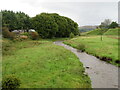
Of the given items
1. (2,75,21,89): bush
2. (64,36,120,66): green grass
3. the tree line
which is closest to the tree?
the tree line

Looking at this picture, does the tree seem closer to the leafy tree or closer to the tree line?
the tree line

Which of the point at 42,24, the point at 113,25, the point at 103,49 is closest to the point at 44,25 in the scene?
the point at 42,24

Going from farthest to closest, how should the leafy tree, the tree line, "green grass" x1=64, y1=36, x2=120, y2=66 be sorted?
the tree line, the leafy tree, "green grass" x1=64, y1=36, x2=120, y2=66

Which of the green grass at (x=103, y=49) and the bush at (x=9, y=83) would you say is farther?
the green grass at (x=103, y=49)

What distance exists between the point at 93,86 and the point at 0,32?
166 feet

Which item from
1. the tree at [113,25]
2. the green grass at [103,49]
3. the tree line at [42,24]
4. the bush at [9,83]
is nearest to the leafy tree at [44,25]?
the tree line at [42,24]

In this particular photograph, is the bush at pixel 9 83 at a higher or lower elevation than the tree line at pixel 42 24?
lower

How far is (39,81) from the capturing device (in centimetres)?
1680

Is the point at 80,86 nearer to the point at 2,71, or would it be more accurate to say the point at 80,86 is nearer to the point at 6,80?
the point at 6,80

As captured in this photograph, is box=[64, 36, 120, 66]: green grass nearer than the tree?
Yes

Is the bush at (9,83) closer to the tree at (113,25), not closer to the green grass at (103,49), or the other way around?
the green grass at (103,49)

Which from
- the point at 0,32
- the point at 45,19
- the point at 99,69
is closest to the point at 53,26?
the point at 45,19

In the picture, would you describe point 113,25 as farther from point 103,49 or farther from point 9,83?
point 9,83

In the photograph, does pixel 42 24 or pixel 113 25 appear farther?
pixel 113 25
